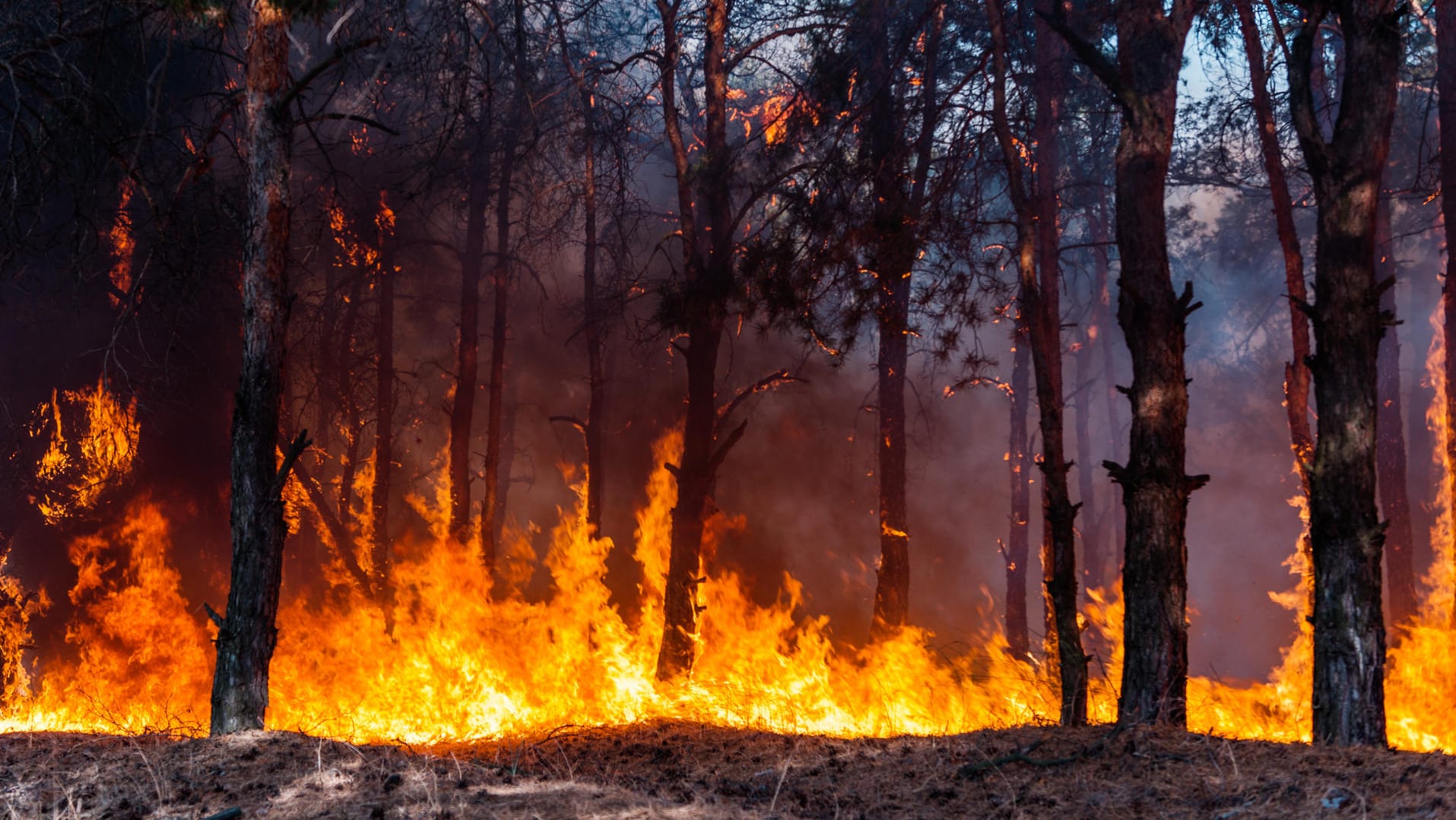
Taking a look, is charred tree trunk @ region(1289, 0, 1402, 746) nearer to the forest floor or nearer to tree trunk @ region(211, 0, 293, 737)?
the forest floor

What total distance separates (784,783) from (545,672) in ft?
23.6

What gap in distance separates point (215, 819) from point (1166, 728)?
4.93m

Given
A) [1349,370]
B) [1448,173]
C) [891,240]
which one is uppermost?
[1448,173]

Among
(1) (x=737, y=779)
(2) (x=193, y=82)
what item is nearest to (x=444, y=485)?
(2) (x=193, y=82)

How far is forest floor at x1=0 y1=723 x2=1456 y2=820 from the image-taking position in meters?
3.84

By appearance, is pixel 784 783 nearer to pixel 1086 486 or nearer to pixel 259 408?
pixel 259 408

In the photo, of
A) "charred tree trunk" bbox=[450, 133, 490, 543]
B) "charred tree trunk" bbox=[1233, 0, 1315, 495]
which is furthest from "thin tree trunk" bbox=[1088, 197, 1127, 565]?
"charred tree trunk" bbox=[450, 133, 490, 543]

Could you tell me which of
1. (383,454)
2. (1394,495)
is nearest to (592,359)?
(383,454)

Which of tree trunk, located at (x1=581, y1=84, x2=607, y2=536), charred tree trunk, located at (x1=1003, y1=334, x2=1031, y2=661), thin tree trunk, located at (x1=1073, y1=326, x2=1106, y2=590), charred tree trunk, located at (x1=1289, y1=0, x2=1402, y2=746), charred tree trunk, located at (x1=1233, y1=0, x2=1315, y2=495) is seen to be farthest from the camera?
Result: thin tree trunk, located at (x1=1073, y1=326, x2=1106, y2=590)

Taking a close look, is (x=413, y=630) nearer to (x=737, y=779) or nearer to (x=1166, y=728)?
(x=737, y=779)

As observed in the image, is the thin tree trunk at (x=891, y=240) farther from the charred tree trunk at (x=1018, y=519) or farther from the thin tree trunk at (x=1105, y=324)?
the thin tree trunk at (x=1105, y=324)

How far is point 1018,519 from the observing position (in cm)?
1928

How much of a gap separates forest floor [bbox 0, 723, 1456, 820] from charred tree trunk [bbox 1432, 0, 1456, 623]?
360 inches

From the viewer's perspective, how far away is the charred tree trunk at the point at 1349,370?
5.95m
